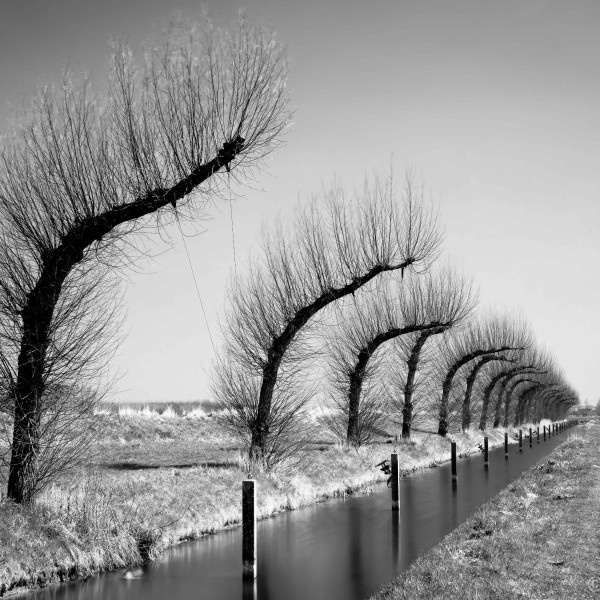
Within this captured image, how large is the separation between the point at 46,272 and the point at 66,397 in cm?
227

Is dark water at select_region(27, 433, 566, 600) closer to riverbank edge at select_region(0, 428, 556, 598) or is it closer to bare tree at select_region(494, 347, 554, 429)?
riverbank edge at select_region(0, 428, 556, 598)

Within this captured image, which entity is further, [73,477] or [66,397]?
[73,477]

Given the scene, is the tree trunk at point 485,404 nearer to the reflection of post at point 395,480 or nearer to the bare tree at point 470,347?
the bare tree at point 470,347

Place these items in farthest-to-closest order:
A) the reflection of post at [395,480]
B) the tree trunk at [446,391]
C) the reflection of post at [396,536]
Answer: the tree trunk at [446,391], the reflection of post at [395,480], the reflection of post at [396,536]

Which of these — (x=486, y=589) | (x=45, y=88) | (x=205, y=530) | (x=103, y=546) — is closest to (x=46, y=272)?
(x=45, y=88)

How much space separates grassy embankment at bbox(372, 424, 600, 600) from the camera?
715 centimetres

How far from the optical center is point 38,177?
1051 centimetres

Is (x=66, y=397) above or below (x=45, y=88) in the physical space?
below

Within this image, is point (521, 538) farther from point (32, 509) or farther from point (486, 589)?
point (32, 509)

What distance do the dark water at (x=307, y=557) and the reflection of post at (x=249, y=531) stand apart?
0.21 meters

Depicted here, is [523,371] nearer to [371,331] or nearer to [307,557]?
[371,331]

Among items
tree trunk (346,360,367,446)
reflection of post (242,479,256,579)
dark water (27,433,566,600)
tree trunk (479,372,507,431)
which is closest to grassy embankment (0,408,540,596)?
dark water (27,433,566,600)

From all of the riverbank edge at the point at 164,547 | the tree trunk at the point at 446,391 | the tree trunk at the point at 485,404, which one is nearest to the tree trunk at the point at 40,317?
the riverbank edge at the point at 164,547

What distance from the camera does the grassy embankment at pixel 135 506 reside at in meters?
8.76
